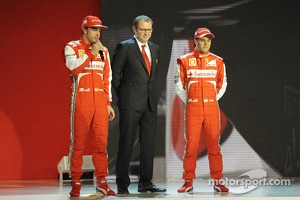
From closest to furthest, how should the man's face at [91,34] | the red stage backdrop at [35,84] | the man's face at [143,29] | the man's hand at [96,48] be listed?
1. the man's hand at [96,48]
2. the man's face at [91,34]
3. the man's face at [143,29]
4. the red stage backdrop at [35,84]

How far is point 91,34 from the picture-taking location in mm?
4824

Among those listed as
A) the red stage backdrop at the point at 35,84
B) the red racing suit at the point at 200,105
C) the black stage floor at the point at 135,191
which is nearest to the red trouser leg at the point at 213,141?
the red racing suit at the point at 200,105

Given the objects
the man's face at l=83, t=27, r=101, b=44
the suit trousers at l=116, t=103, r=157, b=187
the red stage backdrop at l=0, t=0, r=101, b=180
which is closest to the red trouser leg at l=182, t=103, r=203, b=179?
the suit trousers at l=116, t=103, r=157, b=187

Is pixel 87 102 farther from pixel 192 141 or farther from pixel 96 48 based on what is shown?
pixel 192 141

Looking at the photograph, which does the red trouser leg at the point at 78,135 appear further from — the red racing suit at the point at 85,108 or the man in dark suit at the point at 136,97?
the man in dark suit at the point at 136,97

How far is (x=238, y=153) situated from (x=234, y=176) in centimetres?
28

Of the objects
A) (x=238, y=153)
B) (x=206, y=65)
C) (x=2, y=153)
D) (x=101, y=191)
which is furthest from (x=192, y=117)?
(x=2, y=153)

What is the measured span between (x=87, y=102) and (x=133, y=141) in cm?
65

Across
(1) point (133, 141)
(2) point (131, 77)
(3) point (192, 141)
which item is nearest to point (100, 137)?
(1) point (133, 141)

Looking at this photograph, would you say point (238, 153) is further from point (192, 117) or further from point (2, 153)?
point (2, 153)

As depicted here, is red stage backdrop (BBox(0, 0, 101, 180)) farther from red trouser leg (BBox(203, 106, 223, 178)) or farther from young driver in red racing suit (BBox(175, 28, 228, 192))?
red trouser leg (BBox(203, 106, 223, 178))

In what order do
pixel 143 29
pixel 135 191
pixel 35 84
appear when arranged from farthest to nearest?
pixel 35 84
pixel 135 191
pixel 143 29

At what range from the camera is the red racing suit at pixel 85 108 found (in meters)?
4.71

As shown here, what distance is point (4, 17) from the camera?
269 inches
